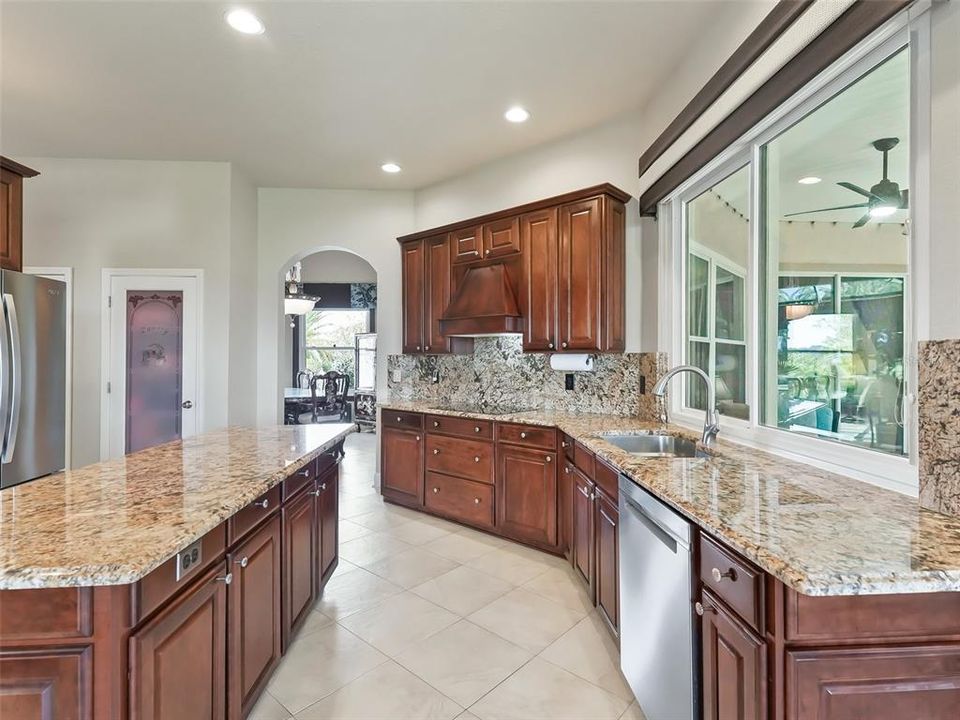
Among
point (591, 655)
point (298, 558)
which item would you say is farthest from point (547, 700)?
point (298, 558)

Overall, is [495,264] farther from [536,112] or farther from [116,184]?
[116,184]

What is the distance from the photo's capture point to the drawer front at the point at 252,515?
4.85 ft

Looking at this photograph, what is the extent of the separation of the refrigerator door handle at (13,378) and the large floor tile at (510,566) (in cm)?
281

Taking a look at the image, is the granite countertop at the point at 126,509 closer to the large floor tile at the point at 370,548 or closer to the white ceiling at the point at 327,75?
the large floor tile at the point at 370,548

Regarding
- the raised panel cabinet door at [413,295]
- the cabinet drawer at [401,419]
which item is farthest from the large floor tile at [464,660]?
the raised panel cabinet door at [413,295]

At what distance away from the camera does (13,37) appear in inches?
98.7

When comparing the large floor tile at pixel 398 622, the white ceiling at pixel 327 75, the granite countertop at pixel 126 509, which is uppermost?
the white ceiling at pixel 327 75

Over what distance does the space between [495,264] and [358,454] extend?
3.99m

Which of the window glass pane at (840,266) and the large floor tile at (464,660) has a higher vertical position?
the window glass pane at (840,266)

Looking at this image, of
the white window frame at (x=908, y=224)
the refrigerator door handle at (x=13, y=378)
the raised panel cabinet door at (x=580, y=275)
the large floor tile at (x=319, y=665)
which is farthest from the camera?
the raised panel cabinet door at (x=580, y=275)

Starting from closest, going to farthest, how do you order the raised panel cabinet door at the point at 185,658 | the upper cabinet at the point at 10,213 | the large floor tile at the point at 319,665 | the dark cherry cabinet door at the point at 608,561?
the raised panel cabinet door at the point at 185,658
the large floor tile at the point at 319,665
the dark cherry cabinet door at the point at 608,561
the upper cabinet at the point at 10,213

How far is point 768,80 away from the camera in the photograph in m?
1.84

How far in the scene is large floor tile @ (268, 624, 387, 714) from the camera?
1.89 meters

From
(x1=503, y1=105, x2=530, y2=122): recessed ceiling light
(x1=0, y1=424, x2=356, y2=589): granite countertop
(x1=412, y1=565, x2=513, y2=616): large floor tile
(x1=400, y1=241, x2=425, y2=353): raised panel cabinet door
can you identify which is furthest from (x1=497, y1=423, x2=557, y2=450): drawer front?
(x1=503, y1=105, x2=530, y2=122): recessed ceiling light
